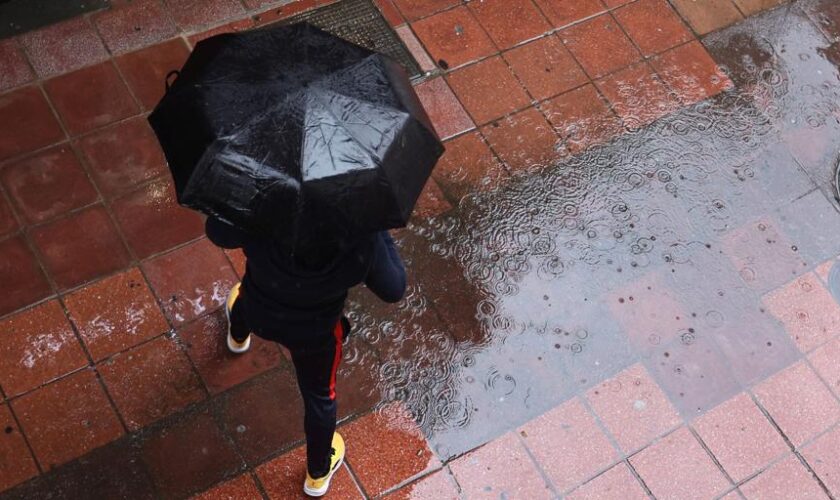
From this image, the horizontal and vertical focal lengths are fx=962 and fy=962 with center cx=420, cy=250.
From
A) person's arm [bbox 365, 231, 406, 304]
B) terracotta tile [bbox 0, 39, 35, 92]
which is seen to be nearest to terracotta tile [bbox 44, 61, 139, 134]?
terracotta tile [bbox 0, 39, 35, 92]

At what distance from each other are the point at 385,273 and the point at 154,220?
1.97 metres

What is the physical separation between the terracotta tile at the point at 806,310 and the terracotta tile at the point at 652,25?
1.73 meters

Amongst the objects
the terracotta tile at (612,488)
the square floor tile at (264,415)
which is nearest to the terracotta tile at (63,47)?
the square floor tile at (264,415)

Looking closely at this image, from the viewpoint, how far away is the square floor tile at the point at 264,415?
446 cm

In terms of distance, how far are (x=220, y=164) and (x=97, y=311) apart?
6.49ft

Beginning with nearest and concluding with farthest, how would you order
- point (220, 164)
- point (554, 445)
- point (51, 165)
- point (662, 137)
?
1. point (220, 164)
2. point (554, 445)
3. point (51, 165)
4. point (662, 137)

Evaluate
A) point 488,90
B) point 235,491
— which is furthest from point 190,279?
point 488,90

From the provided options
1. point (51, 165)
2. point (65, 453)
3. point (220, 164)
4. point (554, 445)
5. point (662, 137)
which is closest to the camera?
point (220, 164)

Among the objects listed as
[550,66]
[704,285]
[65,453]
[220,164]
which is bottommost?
[65,453]

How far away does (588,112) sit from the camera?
5.70 metres

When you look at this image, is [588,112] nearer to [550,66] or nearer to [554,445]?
[550,66]

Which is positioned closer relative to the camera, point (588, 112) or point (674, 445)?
point (674, 445)

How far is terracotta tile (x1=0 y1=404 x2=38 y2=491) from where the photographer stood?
14.0 ft

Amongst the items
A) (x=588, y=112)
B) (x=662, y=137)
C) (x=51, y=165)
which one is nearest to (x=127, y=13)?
(x=51, y=165)
